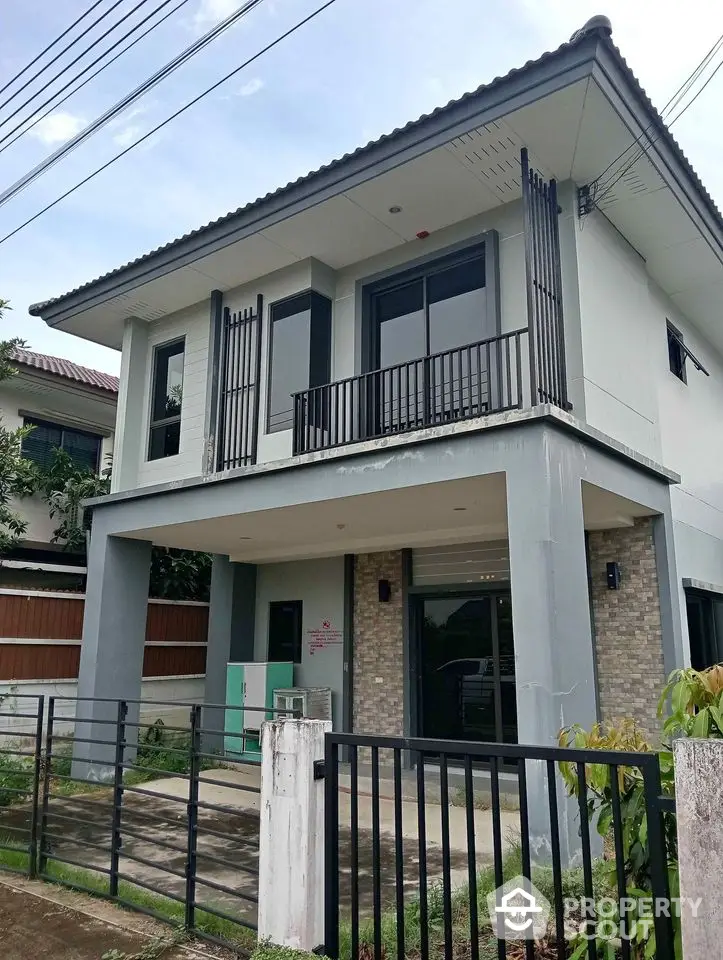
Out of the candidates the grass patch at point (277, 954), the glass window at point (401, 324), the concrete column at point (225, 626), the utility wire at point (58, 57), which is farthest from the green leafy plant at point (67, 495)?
the grass patch at point (277, 954)

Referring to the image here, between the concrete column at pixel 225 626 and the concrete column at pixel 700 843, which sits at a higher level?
the concrete column at pixel 225 626

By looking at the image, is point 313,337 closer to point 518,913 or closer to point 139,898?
point 139,898

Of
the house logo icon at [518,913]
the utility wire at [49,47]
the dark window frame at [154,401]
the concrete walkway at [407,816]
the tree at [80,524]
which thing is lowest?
the concrete walkway at [407,816]

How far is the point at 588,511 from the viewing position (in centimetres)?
750

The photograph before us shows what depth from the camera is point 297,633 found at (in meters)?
10.6

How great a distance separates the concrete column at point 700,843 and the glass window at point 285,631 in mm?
8396

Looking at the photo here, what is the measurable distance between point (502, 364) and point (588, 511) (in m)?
1.74

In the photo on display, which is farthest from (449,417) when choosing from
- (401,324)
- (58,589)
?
(58,589)

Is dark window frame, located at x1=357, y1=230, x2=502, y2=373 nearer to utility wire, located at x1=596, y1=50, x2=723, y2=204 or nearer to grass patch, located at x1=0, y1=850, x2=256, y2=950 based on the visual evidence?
utility wire, located at x1=596, y1=50, x2=723, y2=204

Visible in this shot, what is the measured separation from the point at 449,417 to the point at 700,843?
17.0 feet

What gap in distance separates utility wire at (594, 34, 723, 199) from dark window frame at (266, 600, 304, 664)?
21.9 feet

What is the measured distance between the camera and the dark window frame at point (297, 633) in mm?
10477

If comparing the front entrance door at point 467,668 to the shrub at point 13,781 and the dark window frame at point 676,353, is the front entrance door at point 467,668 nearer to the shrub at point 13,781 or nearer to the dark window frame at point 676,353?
the dark window frame at point 676,353

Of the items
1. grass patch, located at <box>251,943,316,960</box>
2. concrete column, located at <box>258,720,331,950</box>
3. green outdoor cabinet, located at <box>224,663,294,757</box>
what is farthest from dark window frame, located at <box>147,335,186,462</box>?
grass patch, located at <box>251,943,316,960</box>
